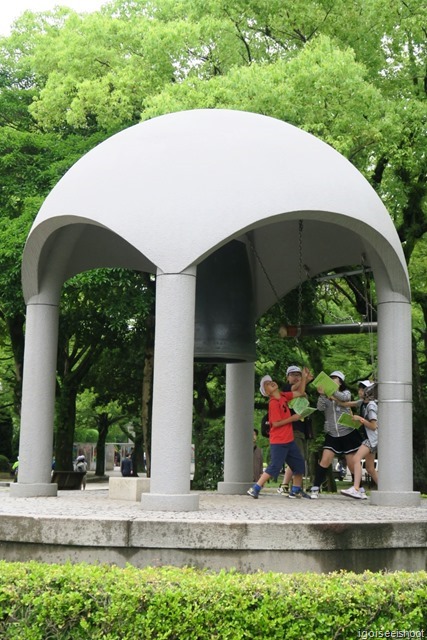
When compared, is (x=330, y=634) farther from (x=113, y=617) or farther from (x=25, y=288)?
(x=25, y=288)

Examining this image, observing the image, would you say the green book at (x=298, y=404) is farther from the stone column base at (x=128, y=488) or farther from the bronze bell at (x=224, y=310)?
the stone column base at (x=128, y=488)

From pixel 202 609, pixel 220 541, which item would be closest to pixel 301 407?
pixel 220 541

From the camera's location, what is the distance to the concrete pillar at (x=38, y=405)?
10.6 meters

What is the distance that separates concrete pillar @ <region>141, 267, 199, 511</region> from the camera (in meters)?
8.48

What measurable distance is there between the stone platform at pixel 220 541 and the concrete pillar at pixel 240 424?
4883 mm

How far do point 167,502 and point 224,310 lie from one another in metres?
3.66

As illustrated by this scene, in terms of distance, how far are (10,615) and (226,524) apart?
2.09m

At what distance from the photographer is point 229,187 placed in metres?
8.99

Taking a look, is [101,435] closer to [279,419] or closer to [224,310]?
[224,310]

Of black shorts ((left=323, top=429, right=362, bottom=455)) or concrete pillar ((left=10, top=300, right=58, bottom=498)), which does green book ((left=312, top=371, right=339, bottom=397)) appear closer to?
black shorts ((left=323, top=429, right=362, bottom=455))

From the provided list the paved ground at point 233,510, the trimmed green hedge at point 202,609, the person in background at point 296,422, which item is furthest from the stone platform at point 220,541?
the person in background at point 296,422

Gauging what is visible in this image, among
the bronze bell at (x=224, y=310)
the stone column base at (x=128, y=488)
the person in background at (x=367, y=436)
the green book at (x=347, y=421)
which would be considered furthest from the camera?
the bronze bell at (x=224, y=310)

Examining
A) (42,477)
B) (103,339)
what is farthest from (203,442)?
(42,477)

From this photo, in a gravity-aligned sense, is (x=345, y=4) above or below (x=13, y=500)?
above
